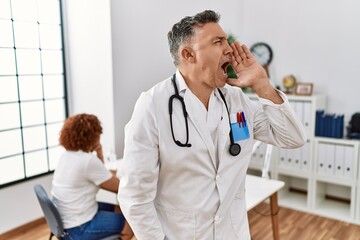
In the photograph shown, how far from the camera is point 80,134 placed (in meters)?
2.30

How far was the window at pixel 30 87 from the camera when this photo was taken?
3240 millimetres

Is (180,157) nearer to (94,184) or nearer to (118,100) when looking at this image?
(94,184)

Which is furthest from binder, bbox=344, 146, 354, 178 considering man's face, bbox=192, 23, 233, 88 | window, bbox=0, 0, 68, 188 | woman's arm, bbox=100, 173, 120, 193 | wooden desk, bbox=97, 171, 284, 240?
window, bbox=0, 0, 68, 188

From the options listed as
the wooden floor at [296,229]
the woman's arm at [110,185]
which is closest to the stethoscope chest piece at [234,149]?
the woman's arm at [110,185]

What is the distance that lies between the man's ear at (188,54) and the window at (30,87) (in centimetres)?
250

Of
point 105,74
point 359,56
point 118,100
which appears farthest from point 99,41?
point 359,56

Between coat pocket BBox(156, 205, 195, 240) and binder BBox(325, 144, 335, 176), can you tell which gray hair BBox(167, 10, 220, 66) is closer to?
coat pocket BBox(156, 205, 195, 240)

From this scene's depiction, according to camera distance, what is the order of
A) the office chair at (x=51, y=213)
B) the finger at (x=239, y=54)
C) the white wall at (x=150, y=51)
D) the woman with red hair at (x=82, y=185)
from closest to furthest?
the finger at (x=239, y=54) → the office chair at (x=51, y=213) → the woman with red hair at (x=82, y=185) → the white wall at (x=150, y=51)

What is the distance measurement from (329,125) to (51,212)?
9.52ft

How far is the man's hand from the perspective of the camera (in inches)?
52.4

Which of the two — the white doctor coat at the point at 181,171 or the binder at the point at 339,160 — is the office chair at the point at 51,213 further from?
the binder at the point at 339,160

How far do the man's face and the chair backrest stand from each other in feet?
4.31

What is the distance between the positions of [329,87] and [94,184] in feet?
9.68

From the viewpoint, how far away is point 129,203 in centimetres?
128
